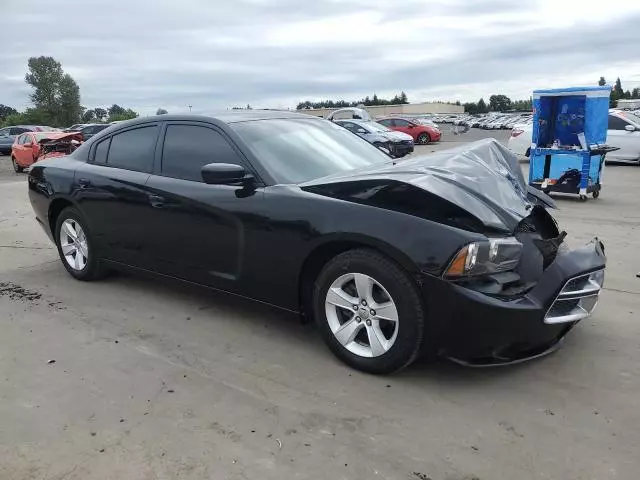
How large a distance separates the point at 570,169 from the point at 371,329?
26.7 ft

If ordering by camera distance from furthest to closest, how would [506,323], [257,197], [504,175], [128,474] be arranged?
1. [504,175]
2. [257,197]
3. [506,323]
4. [128,474]

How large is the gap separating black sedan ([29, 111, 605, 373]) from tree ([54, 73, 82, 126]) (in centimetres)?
9546

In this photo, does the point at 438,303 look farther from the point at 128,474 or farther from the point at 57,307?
the point at 57,307

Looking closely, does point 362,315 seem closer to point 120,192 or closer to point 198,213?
point 198,213

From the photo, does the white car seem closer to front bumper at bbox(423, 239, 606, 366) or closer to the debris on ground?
front bumper at bbox(423, 239, 606, 366)

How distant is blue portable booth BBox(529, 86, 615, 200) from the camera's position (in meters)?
9.73

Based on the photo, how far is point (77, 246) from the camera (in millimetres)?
5285

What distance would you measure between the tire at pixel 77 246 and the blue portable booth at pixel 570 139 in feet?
26.1

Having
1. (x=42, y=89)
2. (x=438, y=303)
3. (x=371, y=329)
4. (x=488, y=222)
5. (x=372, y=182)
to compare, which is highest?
(x=42, y=89)

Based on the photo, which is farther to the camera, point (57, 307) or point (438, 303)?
point (57, 307)

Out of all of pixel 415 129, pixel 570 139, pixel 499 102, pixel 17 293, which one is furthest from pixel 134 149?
pixel 499 102

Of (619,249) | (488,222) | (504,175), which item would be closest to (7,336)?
(488,222)

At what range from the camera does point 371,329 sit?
3271mm

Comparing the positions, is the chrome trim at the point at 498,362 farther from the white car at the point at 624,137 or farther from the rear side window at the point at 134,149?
the white car at the point at 624,137
